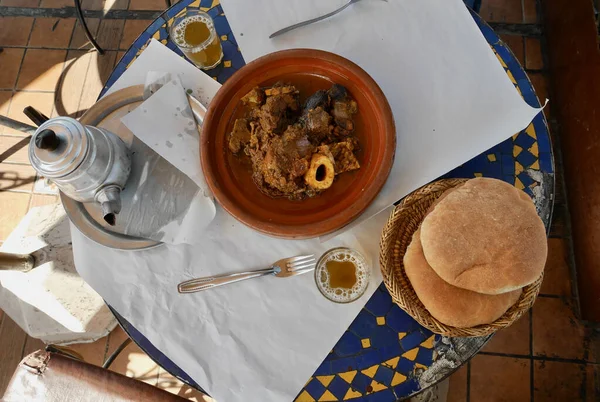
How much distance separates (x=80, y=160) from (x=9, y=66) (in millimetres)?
1897

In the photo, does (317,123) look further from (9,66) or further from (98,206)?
(9,66)

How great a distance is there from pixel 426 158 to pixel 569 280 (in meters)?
1.13

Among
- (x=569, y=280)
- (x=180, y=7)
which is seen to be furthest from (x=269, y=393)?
(x=569, y=280)

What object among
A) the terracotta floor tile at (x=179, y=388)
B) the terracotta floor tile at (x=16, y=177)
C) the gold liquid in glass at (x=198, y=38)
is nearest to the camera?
the gold liquid in glass at (x=198, y=38)

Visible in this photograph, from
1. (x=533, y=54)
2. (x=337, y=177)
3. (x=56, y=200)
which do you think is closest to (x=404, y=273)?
(x=337, y=177)

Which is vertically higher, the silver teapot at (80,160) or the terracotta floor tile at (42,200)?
the silver teapot at (80,160)

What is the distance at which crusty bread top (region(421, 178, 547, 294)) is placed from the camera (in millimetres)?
1032

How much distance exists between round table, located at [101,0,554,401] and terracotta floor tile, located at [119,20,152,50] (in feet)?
5.51

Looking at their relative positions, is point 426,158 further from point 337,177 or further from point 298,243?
point 298,243

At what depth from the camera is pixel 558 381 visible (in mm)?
1906

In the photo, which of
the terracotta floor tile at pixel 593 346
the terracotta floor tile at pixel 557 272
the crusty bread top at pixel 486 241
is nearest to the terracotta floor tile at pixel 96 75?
the crusty bread top at pixel 486 241

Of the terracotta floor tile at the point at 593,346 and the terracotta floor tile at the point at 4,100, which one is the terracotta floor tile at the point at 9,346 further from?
the terracotta floor tile at the point at 593,346

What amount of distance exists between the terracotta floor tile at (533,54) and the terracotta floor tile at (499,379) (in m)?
1.37

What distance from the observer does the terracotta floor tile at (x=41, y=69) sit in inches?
98.0
